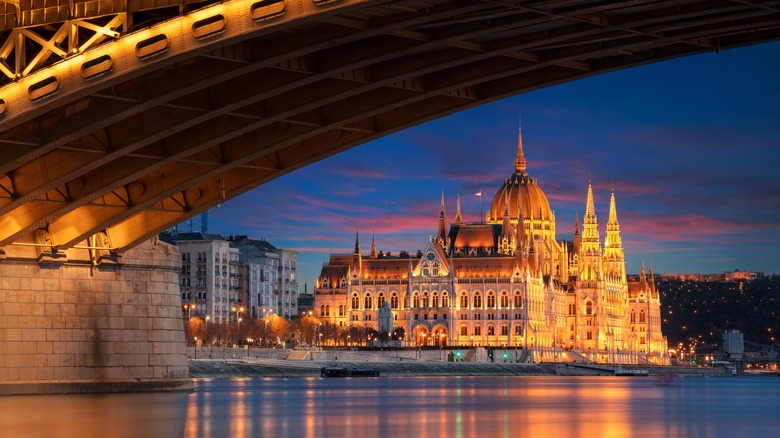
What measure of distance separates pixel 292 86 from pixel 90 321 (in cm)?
2333

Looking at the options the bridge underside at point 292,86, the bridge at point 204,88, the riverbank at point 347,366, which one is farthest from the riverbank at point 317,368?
the bridge underside at point 292,86

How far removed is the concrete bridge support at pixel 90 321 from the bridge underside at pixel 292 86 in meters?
1.87

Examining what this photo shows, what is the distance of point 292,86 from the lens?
41406 mm

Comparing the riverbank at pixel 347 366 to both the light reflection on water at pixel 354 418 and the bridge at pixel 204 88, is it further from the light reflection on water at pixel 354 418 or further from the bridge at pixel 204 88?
the bridge at pixel 204 88

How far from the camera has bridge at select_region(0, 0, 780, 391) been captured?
36.8m

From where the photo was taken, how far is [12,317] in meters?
58.8

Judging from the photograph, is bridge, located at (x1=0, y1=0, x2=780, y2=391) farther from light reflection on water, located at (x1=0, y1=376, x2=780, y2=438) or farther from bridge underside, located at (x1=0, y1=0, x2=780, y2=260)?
light reflection on water, located at (x1=0, y1=376, x2=780, y2=438)

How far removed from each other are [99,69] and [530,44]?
1107 cm

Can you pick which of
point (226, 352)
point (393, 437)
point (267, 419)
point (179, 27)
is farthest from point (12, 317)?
point (226, 352)

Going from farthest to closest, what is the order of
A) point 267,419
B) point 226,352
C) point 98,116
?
point 226,352 → point 267,419 → point 98,116

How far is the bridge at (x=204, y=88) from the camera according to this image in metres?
36.8

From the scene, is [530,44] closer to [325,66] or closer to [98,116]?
[325,66]

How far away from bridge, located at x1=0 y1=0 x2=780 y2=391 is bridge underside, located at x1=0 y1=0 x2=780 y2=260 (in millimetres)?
67

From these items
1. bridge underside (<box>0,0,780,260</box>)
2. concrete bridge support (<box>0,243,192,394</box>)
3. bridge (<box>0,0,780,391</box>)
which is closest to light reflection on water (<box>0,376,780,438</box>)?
concrete bridge support (<box>0,243,192,394</box>)
